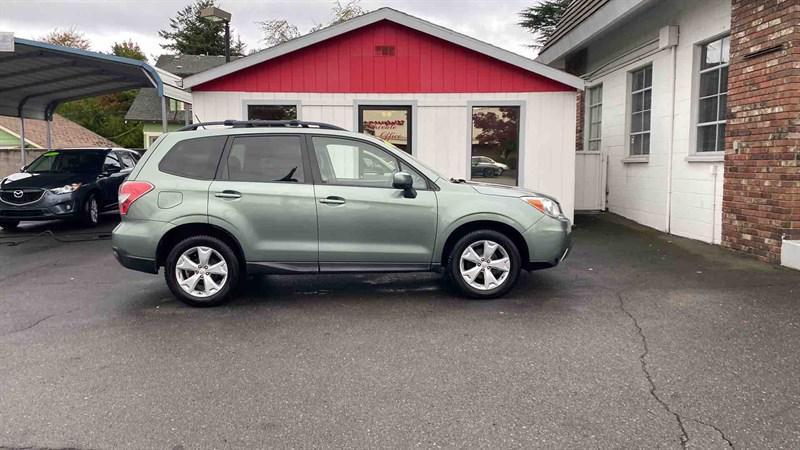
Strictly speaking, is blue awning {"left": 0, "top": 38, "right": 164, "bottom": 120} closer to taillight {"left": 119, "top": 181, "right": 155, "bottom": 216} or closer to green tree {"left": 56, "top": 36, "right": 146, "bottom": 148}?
taillight {"left": 119, "top": 181, "right": 155, "bottom": 216}

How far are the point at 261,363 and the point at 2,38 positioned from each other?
8928mm

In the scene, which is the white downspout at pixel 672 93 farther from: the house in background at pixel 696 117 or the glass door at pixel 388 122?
the glass door at pixel 388 122

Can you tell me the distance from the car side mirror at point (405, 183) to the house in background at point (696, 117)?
4.71m

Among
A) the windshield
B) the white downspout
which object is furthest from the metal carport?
the white downspout

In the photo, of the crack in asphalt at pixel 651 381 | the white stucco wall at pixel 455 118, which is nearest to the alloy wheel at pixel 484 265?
the crack in asphalt at pixel 651 381

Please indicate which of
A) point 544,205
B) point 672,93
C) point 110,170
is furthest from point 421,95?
point 110,170

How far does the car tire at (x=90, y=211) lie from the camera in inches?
455

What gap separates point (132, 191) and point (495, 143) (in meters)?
6.57

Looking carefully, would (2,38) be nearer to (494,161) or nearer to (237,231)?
(237,231)

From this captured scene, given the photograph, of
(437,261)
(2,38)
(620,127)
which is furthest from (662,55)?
(2,38)

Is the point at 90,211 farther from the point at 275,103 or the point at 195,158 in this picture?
the point at 195,158

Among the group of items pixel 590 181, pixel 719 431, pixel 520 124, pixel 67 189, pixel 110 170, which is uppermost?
pixel 520 124

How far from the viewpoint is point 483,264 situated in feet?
19.6

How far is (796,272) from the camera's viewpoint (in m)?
6.97
